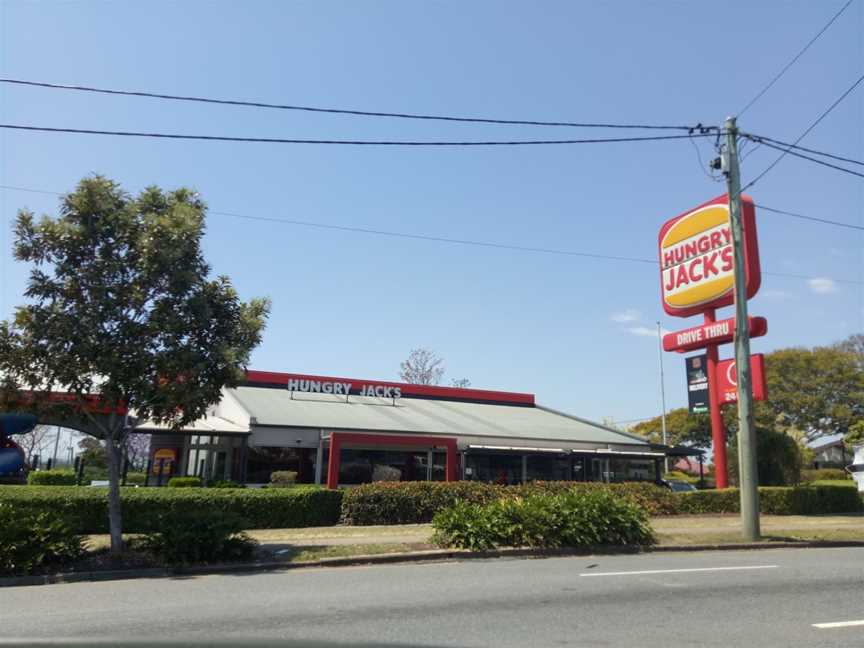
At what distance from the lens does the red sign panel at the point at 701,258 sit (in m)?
21.7

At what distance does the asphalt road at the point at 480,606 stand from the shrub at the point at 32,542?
77 centimetres

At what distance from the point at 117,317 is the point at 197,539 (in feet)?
13.8

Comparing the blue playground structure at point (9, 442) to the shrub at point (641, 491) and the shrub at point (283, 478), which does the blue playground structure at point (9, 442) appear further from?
the shrub at point (641, 491)

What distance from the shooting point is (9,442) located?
20.4 meters

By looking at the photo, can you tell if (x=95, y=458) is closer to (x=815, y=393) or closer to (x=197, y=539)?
(x=197, y=539)

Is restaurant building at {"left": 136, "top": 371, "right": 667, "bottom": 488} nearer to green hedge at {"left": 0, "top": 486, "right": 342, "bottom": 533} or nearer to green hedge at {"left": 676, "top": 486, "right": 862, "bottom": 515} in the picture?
green hedge at {"left": 0, "top": 486, "right": 342, "bottom": 533}

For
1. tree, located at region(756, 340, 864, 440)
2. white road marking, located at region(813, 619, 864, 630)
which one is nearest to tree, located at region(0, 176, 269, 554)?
white road marking, located at region(813, 619, 864, 630)

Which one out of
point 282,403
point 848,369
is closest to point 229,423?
point 282,403

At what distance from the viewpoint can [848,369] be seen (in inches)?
2039

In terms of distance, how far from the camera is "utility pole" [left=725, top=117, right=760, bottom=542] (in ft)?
48.4

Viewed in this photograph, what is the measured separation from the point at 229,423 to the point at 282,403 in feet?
8.80

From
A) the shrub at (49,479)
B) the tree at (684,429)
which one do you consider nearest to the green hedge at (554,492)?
the shrub at (49,479)

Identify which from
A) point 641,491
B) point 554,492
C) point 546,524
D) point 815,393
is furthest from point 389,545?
point 815,393

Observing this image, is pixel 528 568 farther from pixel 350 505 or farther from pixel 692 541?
pixel 350 505
